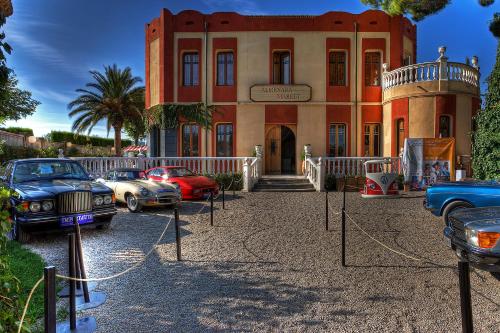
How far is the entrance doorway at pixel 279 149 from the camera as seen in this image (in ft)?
67.5

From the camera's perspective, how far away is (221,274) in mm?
5559

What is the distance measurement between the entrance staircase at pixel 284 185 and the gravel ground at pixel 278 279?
6.78 metres

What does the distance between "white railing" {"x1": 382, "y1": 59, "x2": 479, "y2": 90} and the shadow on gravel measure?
50.7 feet

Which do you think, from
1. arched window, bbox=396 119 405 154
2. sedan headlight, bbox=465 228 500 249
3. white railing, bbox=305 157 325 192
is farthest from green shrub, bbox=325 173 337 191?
sedan headlight, bbox=465 228 500 249

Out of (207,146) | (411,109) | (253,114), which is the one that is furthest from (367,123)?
(207,146)

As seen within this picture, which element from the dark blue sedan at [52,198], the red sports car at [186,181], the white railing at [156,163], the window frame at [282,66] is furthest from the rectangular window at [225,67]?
the dark blue sedan at [52,198]

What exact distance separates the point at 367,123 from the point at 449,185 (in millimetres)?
11904

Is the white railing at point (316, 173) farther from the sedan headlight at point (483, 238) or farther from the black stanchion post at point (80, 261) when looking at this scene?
the black stanchion post at point (80, 261)

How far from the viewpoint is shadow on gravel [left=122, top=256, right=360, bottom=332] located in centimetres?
394

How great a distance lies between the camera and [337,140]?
2023cm

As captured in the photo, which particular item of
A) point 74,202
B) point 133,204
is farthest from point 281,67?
point 74,202

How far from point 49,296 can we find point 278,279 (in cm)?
323

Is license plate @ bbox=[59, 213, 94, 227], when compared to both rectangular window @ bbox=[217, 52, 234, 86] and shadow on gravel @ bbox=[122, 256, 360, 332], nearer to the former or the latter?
shadow on gravel @ bbox=[122, 256, 360, 332]

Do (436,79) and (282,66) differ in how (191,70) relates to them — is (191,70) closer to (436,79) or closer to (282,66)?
(282,66)
